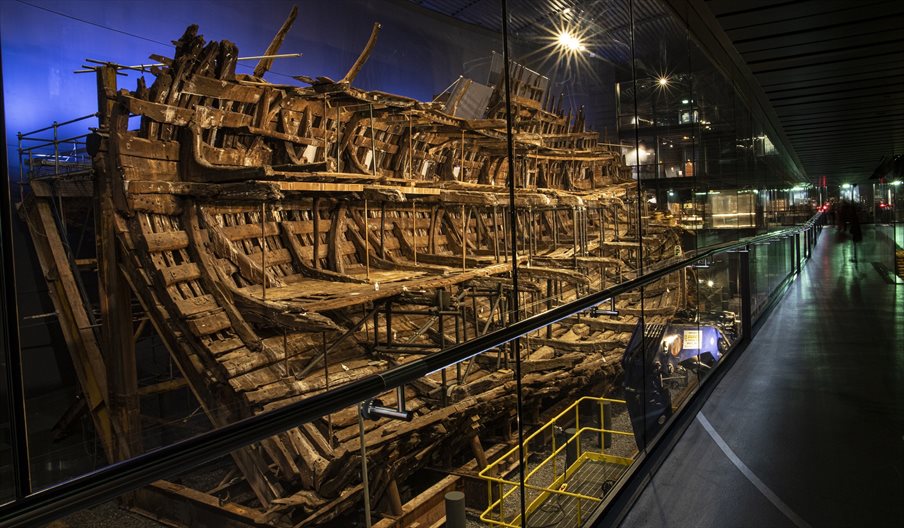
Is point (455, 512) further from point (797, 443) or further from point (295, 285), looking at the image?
point (295, 285)

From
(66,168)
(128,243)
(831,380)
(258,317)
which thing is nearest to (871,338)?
(831,380)

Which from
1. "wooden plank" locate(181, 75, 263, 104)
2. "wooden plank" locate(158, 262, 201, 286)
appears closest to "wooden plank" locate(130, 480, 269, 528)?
"wooden plank" locate(158, 262, 201, 286)

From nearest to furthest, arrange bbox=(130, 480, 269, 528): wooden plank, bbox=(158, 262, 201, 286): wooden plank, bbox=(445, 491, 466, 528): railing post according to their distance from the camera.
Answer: bbox=(130, 480, 269, 528): wooden plank < bbox=(445, 491, 466, 528): railing post < bbox=(158, 262, 201, 286): wooden plank

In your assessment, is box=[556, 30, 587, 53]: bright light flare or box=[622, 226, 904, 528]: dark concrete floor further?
box=[556, 30, 587, 53]: bright light flare

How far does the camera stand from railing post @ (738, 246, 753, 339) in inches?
206

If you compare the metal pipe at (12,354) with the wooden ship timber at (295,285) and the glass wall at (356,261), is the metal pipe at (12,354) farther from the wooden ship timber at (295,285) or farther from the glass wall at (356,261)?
the wooden ship timber at (295,285)

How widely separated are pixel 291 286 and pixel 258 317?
0.78m

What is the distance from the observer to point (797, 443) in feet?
9.55

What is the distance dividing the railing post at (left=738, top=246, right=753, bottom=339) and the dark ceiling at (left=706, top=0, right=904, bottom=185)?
158 centimetres

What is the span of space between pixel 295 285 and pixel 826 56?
5160 mm

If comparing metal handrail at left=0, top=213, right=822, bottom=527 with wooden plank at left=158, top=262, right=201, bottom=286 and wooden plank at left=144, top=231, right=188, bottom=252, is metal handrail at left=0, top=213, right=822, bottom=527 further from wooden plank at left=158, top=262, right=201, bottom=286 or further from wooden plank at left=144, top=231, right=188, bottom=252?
wooden plank at left=144, top=231, right=188, bottom=252

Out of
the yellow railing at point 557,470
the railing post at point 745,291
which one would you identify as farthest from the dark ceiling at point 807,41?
the yellow railing at point 557,470

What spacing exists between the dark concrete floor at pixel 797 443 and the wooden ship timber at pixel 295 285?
30.2 inches

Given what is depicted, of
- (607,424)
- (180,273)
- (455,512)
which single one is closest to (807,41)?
(607,424)
